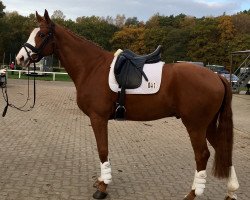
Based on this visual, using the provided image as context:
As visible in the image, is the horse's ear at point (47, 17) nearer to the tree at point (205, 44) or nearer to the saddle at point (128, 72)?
the saddle at point (128, 72)

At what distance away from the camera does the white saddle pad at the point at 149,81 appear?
5066mm

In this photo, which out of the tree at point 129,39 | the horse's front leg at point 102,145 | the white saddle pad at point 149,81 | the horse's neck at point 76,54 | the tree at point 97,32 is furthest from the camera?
the tree at point 97,32

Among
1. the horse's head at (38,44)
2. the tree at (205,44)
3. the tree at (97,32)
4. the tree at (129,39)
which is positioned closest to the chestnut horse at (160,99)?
the horse's head at (38,44)

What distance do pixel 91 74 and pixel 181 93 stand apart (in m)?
1.31

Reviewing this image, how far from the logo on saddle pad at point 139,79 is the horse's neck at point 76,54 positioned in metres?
0.40

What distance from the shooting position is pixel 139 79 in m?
5.14

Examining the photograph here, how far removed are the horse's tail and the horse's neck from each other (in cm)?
178

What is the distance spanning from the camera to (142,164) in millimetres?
7047

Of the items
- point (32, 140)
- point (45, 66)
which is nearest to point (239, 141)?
point (32, 140)

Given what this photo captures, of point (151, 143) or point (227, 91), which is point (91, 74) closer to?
point (227, 91)

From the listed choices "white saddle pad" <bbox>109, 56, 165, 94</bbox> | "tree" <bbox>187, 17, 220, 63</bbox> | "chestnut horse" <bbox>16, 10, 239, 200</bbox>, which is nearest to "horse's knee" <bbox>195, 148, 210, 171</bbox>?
"chestnut horse" <bbox>16, 10, 239, 200</bbox>

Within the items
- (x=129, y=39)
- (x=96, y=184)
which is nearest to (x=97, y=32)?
(x=129, y=39)

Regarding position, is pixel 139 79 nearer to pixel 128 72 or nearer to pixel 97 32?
pixel 128 72

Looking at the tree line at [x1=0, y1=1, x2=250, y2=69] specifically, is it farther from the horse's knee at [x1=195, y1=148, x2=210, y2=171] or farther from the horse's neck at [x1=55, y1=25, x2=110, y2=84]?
the horse's knee at [x1=195, y1=148, x2=210, y2=171]
